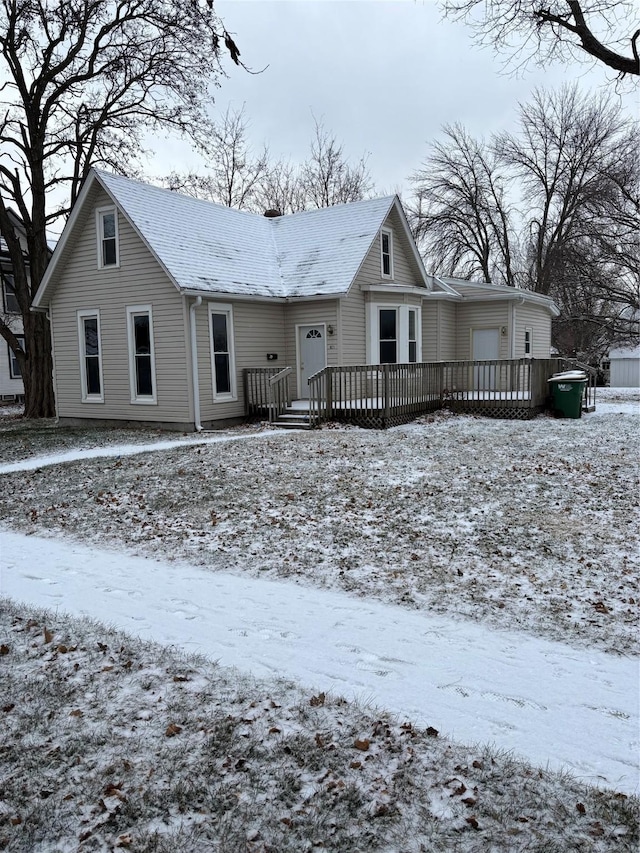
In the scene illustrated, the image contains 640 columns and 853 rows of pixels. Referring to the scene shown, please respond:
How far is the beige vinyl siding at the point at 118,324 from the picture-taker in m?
15.9

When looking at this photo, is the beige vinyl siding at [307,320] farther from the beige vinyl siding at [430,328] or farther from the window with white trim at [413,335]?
the beige vinyl siding at [430,328]

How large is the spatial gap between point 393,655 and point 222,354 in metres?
13.2

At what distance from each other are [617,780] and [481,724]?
703mm

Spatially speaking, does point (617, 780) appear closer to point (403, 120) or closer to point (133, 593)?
point (133, 593)

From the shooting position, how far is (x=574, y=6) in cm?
1016

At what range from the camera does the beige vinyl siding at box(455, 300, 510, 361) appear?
2184cm

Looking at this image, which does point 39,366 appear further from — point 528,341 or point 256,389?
point 528,341

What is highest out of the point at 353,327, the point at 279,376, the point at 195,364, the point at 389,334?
the point at 353,327

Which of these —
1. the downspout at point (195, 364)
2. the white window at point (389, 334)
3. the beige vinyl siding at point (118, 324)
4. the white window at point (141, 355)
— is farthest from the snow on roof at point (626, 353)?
the white window at point (141, 355)

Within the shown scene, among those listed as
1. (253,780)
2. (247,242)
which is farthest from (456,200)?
(253,780)

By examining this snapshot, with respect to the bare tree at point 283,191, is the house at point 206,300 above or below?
below

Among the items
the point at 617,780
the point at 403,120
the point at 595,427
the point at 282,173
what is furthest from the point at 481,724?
the point at 282,173

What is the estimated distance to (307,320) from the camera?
715 inches

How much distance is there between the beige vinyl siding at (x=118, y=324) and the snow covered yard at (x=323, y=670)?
22.9 feet
